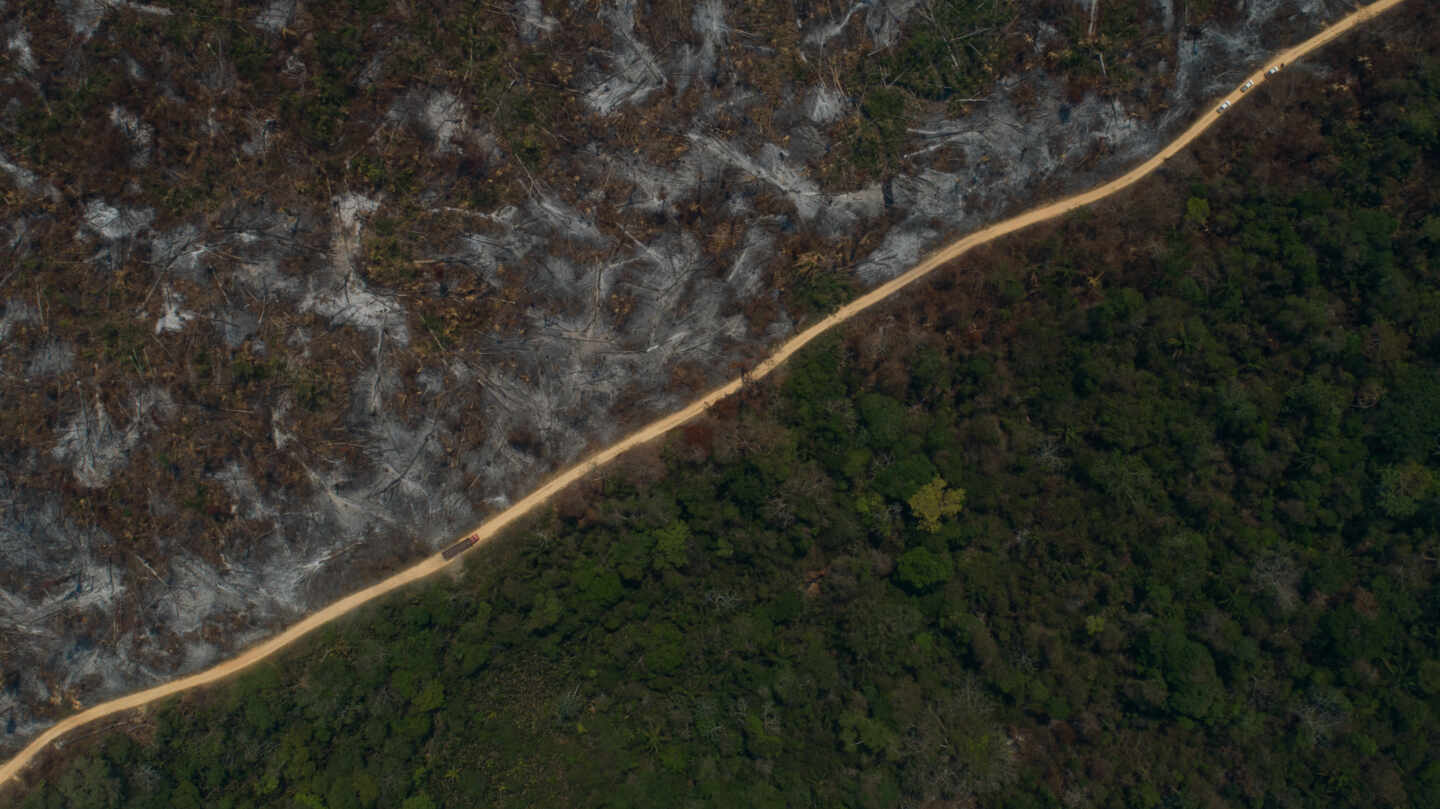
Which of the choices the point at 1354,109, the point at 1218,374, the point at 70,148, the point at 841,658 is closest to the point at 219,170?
the point at 70,148

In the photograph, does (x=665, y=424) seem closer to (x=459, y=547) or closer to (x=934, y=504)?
(x=459, y=547)

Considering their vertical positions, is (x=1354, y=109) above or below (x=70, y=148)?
below

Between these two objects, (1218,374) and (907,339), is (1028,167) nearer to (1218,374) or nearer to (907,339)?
(907,339)

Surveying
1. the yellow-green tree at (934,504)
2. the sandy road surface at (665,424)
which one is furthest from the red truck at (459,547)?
the yellow-green tree at (934,504)

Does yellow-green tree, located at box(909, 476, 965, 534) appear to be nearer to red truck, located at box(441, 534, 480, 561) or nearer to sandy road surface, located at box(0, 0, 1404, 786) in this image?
sandy road surface, located at box(0, 0, 1404, 786)

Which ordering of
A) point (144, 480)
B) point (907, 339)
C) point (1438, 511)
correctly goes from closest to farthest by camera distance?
1. point (1438, 511)
2. point (144, 480)
3. point (907, 339)

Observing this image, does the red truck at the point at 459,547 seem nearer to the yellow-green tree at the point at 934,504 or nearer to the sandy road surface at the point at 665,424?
the sandy road surface at the point at 665,424
